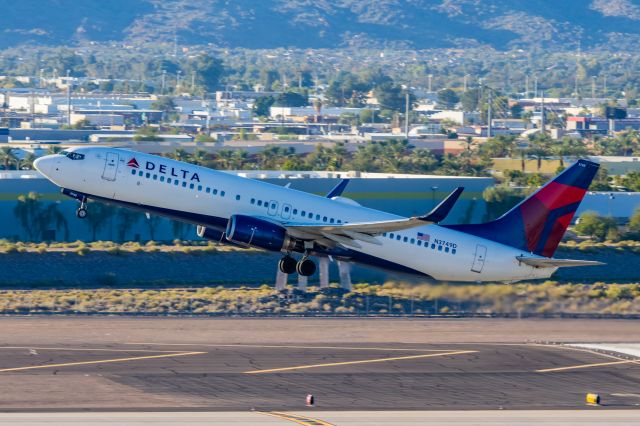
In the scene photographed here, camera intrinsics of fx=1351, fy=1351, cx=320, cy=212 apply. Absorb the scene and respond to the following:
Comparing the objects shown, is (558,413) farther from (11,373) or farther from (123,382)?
(11,373)

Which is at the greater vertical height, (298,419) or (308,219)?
(308,219)

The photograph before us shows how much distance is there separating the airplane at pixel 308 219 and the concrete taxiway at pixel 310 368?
3.81m

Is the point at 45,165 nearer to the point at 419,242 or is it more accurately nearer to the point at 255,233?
the point at 255,233

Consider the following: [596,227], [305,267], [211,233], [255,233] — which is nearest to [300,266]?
[305,267]

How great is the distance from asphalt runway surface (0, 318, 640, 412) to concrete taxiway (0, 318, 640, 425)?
71 millimetres

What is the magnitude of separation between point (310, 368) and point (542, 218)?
16.2 metres

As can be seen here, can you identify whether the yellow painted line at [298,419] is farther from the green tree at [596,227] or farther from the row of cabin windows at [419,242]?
the green tree at [596,227]

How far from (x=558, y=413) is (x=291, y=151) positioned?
444ft

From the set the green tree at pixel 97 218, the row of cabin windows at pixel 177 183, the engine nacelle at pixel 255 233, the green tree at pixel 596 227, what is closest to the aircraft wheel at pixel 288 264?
the engine nacelle at pixel 255 233

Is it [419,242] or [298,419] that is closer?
[298,419]

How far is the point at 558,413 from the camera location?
4656cm

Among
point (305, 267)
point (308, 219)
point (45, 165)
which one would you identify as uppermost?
point (45, 165)

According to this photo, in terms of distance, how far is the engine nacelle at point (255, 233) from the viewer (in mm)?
57250

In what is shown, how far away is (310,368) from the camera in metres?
54.8
